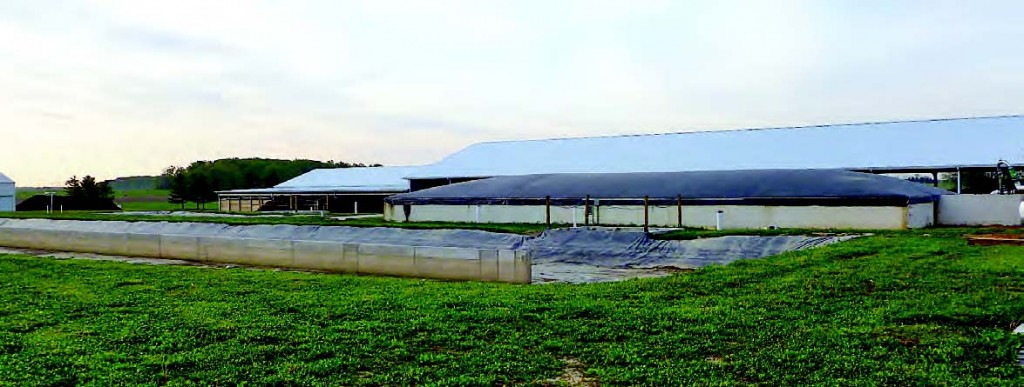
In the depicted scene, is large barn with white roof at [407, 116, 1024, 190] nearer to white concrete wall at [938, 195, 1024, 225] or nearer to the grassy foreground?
white concrete wall at [938, 195, 1024, 225]

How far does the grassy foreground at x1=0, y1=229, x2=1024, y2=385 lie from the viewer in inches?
199

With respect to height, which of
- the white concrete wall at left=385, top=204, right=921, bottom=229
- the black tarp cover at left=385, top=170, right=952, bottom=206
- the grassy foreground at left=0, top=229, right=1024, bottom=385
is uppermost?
the black tarp cover at left=385, top=170, right=952, bottom=206

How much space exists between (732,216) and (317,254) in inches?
513

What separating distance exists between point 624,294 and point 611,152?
30051mm

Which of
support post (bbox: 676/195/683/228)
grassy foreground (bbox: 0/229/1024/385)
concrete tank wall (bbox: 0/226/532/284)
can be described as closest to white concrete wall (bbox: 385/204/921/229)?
support post (bbox: 676/195/683/228)

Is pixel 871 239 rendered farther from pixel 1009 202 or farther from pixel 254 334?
pixel 254 334

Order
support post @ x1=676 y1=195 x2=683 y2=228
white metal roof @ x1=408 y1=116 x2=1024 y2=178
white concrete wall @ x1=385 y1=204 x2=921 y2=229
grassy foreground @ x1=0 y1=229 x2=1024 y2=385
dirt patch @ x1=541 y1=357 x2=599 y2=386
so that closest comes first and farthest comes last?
dirt patch @ x1=541 y1=357 x2=599 y2=386 → grassy foreground @ x1=0 y1=229 x2=1024 y2=385 → white concrete wall @ x1=385 y1=204 x2=921 y2=229 → support post @ x1=676 y1=195 x2=683 y2=228 → white metal roof @ x1=408 y1=116 x2=1024 y2=178

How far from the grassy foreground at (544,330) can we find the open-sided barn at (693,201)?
10073 millimetres

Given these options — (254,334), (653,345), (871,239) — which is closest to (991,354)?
(653,345)

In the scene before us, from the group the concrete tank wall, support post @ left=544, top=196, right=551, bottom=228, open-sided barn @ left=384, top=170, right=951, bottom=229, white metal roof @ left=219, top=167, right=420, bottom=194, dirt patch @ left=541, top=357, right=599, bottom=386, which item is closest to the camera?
dirt patch @ left=541, top=357, right=599, bottom=386

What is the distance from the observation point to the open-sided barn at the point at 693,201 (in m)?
20.3

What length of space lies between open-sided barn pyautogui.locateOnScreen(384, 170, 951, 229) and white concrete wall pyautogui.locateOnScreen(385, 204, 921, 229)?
3 centimetres

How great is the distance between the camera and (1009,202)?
1975 centimetres

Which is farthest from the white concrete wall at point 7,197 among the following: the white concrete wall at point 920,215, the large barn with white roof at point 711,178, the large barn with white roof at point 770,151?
the white concrete wall at point 920,215
